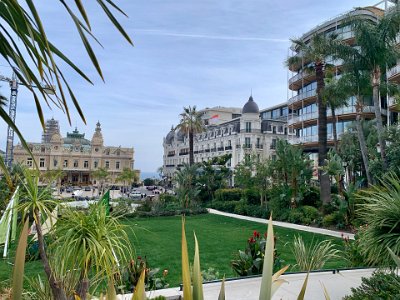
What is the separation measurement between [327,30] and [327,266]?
37704 mm

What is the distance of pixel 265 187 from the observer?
1021 inches

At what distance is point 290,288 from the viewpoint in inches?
251

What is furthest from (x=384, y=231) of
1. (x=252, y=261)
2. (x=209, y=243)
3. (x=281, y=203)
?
(x=281, y=203)

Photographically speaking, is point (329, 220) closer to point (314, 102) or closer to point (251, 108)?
point (314, 102)

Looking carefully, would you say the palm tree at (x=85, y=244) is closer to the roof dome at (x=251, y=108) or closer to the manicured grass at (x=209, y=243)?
the manicured grass at (x=209, y=243)

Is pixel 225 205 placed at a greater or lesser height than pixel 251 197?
lesser

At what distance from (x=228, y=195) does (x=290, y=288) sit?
2558cm

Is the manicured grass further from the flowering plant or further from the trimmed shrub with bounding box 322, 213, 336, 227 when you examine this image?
the trimmed shrub with bounding box 322, 213, 336, 227

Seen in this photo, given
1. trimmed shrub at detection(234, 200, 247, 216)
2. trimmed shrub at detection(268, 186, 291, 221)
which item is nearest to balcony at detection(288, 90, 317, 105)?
trimmed shrub at detection(234, 200, 247, 216)

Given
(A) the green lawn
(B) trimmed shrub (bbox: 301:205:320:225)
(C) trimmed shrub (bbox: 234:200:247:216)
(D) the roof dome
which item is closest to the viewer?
(A) the green lawn

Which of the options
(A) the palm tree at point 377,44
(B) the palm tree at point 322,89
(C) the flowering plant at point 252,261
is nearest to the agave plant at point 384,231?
(C) the flowering plant at point 252,261

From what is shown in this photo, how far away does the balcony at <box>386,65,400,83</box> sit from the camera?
2850 centimetres

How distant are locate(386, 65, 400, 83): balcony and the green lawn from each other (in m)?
18.5

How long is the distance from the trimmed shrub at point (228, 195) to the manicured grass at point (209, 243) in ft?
31.7
